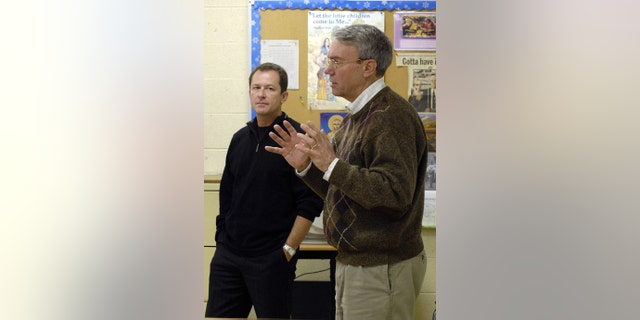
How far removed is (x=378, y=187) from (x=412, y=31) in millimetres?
2101

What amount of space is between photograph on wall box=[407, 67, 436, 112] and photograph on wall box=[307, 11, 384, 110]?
0.31 m

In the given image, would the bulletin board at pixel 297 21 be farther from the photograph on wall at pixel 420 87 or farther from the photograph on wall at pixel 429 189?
the photograph on wall at pixel 429 189

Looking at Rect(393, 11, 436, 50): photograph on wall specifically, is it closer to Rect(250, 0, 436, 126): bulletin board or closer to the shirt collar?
Rect(250, 0, 436, 126): bulletin board

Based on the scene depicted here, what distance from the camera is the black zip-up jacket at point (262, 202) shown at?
227 centimetres

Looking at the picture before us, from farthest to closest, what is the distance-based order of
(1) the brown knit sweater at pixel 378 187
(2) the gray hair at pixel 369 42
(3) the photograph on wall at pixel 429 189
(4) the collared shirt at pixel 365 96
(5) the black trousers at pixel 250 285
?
(3) the photograph on wall at pixel 429 189, (5) the black trousers at pixel 250 285, (2) the gray hair at pixel 369 42, (4) the collared shirt at pixel 365 96, (1) the brown knit sweater at pixel 378 187

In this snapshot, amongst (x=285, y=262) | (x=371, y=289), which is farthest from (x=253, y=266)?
(x=371, y=289)

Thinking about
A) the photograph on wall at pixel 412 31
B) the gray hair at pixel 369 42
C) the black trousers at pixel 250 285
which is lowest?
the black trousers at pixel 250 285

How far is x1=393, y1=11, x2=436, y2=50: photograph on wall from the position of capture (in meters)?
3.44

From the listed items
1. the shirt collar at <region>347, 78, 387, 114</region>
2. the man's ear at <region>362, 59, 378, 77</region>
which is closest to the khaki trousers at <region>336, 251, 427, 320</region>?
the shirt collar at <region>347, 78, 387, 114</region>

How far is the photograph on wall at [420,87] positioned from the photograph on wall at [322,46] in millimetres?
314

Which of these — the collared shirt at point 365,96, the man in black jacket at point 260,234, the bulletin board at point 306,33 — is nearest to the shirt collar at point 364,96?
the collared shirt at point 365,96

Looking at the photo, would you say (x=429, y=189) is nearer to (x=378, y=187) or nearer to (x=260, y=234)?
(x=260, y=234)
